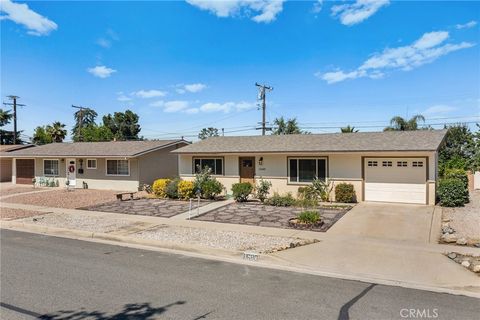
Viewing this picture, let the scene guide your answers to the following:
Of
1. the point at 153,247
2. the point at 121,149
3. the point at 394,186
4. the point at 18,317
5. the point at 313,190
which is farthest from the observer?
the point at 121,149

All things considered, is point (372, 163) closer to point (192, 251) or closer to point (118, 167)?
point (192, 251)

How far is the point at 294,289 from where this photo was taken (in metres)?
6.52

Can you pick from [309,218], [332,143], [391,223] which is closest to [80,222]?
[309,218]

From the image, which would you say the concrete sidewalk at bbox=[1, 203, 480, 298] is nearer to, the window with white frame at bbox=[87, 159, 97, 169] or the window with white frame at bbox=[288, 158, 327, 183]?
the window with white frame at bbox=[288, 158, 327, 183]

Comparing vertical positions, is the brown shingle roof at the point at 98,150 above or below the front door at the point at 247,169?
above

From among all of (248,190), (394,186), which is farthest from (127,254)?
(394,186)

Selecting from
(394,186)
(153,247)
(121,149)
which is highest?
(121,149)

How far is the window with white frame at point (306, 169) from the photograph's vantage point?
748 inches

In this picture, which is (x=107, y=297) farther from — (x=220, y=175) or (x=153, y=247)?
(x=220, y=175)

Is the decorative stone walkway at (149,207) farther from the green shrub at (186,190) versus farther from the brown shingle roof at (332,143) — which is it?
the brown shingle roof at (332,143)

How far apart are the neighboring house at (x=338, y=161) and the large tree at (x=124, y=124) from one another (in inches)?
1808

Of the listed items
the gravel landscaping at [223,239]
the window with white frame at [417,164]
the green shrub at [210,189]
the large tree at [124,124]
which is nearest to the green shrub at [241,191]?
the green shrub at [210,189]

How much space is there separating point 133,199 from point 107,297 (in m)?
15.0

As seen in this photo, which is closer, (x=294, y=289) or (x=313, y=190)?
(x=294, y=289)
